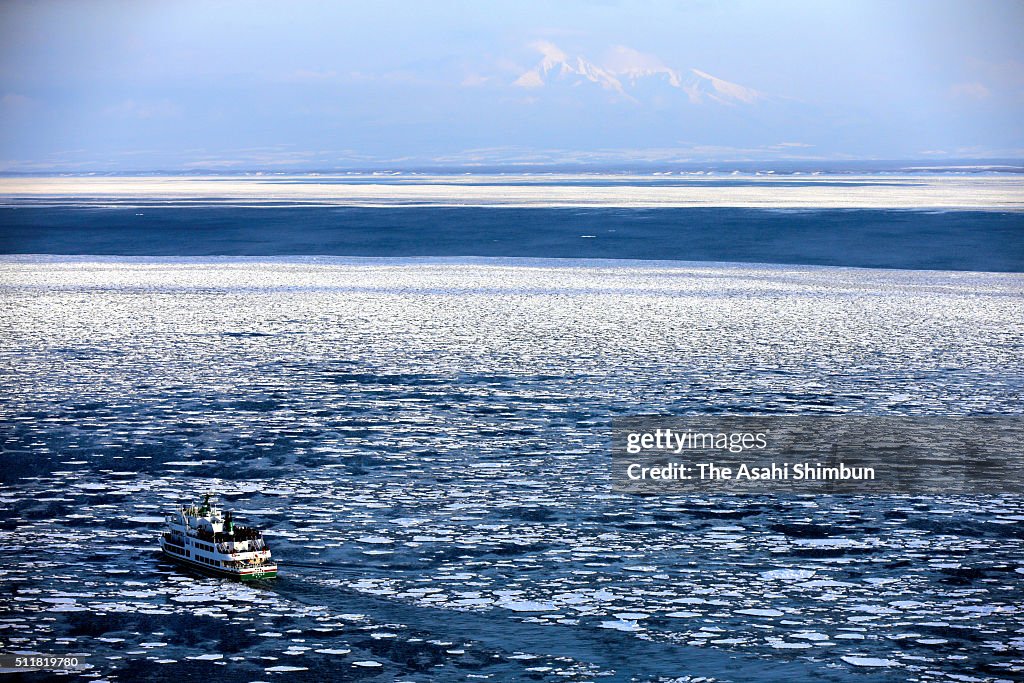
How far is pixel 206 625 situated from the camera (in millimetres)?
9703

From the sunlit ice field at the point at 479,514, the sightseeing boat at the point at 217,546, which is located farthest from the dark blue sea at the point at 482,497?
the sightseeing boat at the point at 217,546

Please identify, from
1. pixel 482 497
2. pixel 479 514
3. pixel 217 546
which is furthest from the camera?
pixel 482 497

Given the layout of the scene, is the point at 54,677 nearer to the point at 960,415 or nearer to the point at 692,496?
the point at 692,496

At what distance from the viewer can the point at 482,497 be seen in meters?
13.4

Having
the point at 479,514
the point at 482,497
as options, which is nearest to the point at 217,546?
the point at 479,514

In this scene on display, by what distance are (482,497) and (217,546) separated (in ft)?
11.2

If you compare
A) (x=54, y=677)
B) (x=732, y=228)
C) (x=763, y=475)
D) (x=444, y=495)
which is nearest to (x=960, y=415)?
(x=763, y=475)

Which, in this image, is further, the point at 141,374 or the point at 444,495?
the point at 141,374

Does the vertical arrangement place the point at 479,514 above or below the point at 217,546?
below

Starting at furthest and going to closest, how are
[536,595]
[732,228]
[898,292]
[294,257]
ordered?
1. [732,228]
2. [294,257]
3. [898,292]
4. [536,595]

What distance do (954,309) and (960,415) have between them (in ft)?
48.0

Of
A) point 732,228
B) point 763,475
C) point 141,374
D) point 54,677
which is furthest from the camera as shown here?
point 732,228

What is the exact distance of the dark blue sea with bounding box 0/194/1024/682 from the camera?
9.33 metres

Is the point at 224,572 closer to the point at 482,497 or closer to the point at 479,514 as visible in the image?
the point at 479,514
